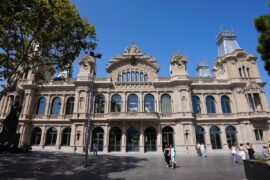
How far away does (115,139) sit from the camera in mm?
30344

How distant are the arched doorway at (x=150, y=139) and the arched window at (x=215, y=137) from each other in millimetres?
9840

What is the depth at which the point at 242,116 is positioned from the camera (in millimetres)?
30422

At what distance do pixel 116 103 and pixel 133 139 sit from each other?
7.08 m

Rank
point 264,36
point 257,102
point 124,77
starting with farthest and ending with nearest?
point 124,77
point 257,102
point 264,36

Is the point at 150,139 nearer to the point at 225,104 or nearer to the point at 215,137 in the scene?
the point at 215,137

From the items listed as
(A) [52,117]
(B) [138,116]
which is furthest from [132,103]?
(A) [52,117]

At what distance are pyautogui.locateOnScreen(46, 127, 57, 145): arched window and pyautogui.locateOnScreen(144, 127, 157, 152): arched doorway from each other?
15970 mm

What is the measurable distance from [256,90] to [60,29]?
32600mm

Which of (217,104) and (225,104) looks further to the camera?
(225,104)

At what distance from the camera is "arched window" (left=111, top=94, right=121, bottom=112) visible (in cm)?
3225

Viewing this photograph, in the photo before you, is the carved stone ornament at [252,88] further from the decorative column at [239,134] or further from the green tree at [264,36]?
the green tree at [264,36]

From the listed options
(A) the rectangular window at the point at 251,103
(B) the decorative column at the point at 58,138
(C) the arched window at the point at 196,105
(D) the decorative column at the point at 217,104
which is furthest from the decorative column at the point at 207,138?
(B) the decorative column at the point at 58,138

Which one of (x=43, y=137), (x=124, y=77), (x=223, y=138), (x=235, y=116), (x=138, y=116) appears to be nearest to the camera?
(x=138, y=116)

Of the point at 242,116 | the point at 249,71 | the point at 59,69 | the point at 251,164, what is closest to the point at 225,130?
the point at 242,116
